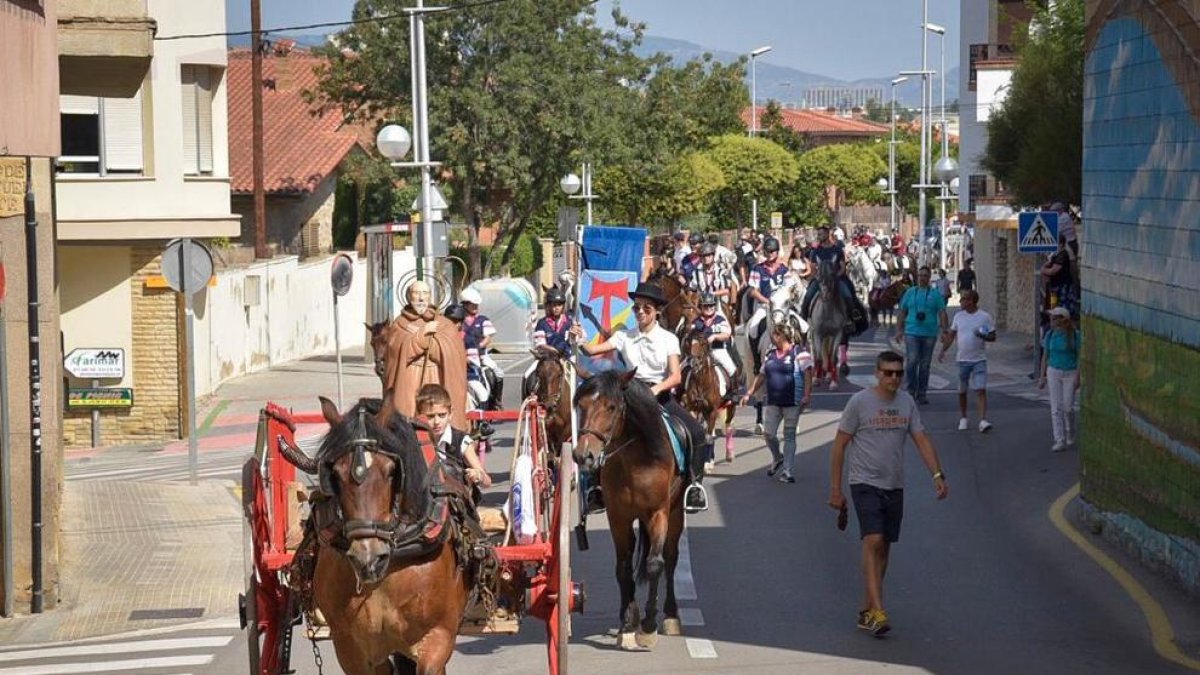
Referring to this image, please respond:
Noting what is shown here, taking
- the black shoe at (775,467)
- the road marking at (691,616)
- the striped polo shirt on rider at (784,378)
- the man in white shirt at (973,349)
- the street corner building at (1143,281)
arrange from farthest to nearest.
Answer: the man in white shirt at (973,349), the black shoe at (775,467), the striped polo shirt on rider at (784,378), the street corner building at (1143,281), the road marking at (691,616)

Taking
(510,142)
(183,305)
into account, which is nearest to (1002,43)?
(510,142)

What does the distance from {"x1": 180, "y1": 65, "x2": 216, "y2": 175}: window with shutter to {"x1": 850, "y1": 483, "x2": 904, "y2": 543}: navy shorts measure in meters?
20.3

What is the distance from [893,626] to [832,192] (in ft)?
350

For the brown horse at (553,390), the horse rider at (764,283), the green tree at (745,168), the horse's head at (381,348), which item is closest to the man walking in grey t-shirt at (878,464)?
the horse's head at (381,348)

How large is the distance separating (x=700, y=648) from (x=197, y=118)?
20.9 meters

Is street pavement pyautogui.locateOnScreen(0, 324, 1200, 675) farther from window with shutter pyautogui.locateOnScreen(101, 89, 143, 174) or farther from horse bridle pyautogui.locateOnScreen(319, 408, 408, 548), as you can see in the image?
window with shutter pyautogui.locateOnScreen(101, 89, 143, 174)

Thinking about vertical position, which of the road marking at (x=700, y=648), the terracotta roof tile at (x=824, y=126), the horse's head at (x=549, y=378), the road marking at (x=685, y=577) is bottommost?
the road marking at (x=685, y=577)

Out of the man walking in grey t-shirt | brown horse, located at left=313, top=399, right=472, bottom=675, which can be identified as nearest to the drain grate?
the man walking in grey t-shirt

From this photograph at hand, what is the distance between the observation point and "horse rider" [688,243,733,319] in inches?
1630

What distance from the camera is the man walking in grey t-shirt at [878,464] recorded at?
43.1 ft

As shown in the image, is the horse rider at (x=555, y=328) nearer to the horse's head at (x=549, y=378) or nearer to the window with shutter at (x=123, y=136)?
the horse's head at (x=549, y=378)

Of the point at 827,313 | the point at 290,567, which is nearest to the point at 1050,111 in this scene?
→ the point at 827,313

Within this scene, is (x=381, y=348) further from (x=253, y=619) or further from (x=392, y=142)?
(x=392, y=142)

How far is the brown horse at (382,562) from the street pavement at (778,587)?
11.8 feet
